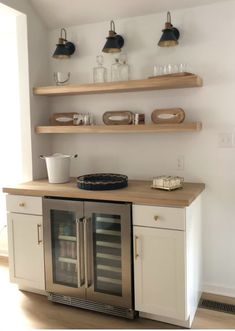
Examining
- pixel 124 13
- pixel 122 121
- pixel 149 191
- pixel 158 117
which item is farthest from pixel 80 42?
pixel 149 191

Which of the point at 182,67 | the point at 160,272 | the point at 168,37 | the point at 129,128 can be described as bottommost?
the point at 160,272

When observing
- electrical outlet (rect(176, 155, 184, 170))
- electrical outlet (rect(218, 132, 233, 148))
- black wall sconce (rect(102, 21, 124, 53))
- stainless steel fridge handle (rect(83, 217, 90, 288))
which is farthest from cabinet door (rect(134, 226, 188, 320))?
black wall sconce (rect(102, 21, 124, 53))

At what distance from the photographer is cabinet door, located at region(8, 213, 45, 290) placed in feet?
8.57

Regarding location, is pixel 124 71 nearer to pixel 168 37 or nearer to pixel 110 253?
pixel 168 37

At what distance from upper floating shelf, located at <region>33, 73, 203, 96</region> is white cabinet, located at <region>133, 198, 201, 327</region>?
2.92ft

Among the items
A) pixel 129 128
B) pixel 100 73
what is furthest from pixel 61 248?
pixel 100 73

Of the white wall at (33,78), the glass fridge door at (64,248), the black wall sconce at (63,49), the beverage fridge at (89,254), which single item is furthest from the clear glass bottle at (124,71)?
the glass fridge door at (64,248)

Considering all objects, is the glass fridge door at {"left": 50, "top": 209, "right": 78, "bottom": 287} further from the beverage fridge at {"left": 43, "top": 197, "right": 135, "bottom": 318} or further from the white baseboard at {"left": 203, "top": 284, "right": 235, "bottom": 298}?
the white baseboard at {"left": 203, "top": 284, "right": 235, "bottom": 298}

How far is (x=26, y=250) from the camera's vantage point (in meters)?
2.67

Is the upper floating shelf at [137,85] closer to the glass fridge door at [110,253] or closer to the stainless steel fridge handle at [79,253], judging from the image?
the glass fridge door at [110,253]

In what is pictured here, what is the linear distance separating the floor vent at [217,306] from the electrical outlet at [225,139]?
1.21 m

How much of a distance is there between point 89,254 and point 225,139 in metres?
1.35

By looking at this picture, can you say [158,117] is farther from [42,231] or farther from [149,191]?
[42,231]

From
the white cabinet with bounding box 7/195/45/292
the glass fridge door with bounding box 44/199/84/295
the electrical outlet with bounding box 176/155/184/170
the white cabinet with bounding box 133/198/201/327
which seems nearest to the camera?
the white cabinet with bounding box 133/198/201/327
